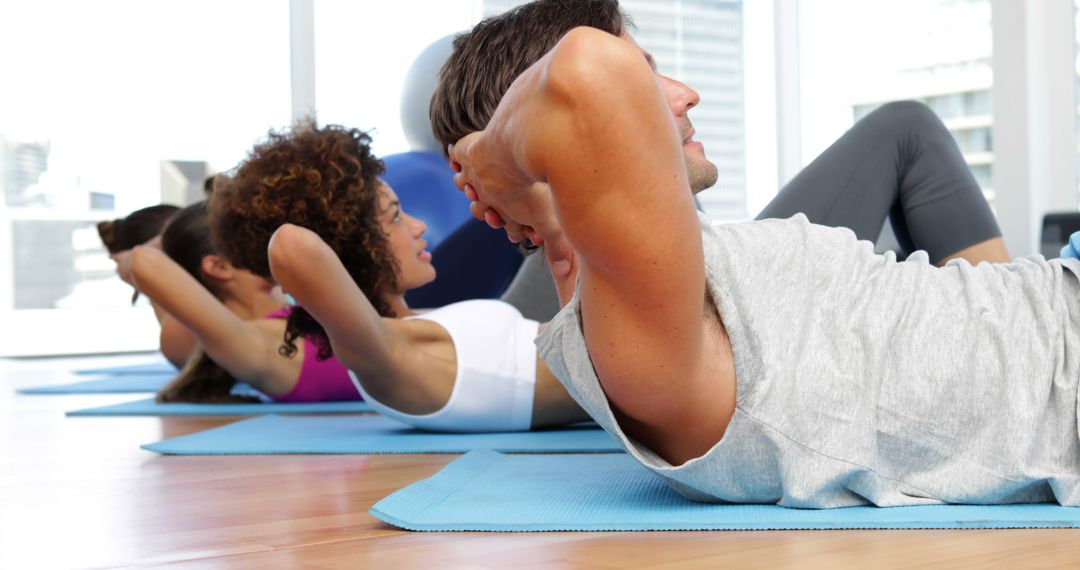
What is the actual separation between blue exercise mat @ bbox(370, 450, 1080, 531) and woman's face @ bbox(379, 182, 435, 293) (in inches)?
38.0

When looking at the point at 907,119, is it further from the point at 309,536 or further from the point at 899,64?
the point at 899,64

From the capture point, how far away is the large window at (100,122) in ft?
17.8

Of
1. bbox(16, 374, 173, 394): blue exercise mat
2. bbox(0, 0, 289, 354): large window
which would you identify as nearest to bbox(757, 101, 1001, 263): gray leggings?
bbox(16, 374, 173, 394): blue exercise mat

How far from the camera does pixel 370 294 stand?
7.24ft

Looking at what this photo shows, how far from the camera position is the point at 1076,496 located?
1.07 m

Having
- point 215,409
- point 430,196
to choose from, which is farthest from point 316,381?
point 430,196

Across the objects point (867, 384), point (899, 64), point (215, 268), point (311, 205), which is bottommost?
point (867, 384)

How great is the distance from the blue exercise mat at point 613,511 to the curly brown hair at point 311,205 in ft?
2.87

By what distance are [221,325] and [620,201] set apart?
5.36ft

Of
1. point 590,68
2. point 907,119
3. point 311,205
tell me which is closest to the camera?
point 590,68

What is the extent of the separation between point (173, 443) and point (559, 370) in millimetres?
1005

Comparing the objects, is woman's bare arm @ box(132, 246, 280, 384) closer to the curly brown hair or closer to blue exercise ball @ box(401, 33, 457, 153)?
the curly brown hair

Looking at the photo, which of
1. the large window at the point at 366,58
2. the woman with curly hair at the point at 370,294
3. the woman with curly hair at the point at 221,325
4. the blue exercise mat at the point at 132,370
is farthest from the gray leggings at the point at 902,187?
the large window at the point at 366,58

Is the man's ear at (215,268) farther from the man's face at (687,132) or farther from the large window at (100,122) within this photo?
the large window at (100,122)
